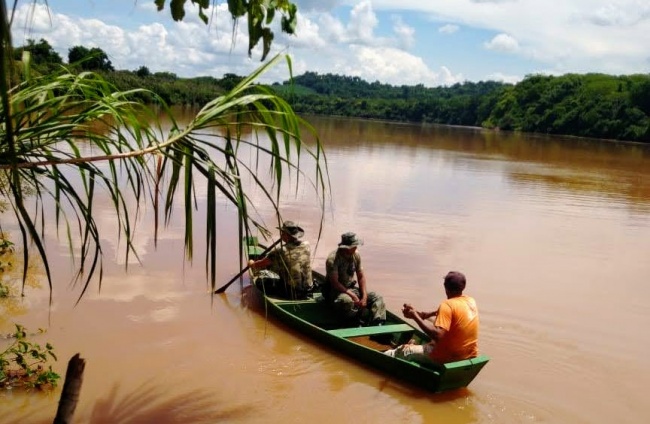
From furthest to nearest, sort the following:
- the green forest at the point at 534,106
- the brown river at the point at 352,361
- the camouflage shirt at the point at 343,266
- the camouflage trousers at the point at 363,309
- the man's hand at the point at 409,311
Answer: the green forest at the point at 534,106 < the camouflage shirt at the point at 343,266 < the camouflage trousers at the point at 363,309 < the brown river at the point at 352,361 < the man's hand at the point at 409,311

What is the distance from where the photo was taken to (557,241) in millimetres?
12508

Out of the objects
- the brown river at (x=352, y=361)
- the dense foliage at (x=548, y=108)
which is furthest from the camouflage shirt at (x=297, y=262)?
the dense foliage at (x=548, y=108)

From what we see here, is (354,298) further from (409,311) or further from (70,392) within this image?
(70,392)

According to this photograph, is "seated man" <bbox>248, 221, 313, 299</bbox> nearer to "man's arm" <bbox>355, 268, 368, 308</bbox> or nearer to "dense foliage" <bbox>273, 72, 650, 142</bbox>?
"man's arm" <bbox>355, 268, 368, 308</bbox>

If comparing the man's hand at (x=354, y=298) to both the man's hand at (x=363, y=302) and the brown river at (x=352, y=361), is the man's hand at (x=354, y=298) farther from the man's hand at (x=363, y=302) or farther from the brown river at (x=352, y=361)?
the brown river at (x=352, y=361)

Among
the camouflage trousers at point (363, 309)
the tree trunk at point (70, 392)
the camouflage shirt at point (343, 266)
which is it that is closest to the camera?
the tree trunk at point (70, 392)

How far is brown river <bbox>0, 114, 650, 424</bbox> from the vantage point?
544 cm

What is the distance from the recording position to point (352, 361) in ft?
20.3

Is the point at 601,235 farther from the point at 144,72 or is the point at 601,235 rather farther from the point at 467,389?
the point at 144,72

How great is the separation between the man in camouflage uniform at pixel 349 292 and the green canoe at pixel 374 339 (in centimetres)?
17

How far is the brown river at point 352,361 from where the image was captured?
544 cm

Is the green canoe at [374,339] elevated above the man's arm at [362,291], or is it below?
below

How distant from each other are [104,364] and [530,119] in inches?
3061

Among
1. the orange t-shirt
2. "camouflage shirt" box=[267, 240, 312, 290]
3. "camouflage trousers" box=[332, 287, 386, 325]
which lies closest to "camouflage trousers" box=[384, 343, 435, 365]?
the orange t-shirt
